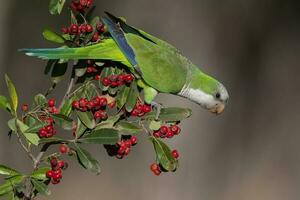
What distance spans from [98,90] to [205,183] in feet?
9.92

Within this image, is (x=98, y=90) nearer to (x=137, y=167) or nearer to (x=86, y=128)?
(x=86, y=128)

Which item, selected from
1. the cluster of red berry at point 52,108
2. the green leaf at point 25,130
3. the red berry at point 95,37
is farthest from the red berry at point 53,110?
the red berry at point 95,37

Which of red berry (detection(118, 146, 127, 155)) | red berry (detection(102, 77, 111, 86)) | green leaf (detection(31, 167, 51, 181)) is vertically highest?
red berry (detection(102, 77, 111, 86))

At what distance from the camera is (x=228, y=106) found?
509cm

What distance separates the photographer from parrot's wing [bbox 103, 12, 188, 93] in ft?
8.27

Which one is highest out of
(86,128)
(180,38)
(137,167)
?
(180,38)

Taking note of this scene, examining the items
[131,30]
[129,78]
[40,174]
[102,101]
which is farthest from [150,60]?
[40,174]

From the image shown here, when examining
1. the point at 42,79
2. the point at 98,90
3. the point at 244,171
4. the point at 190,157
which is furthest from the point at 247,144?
the point at 98,90

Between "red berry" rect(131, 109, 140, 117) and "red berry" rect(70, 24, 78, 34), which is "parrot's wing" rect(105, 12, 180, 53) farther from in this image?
"red berry" rect(131, 109, 140, 117)

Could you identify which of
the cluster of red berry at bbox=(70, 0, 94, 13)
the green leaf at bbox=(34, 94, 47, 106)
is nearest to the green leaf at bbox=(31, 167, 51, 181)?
the green leaf at bbox=(34, 94, 47, 106)

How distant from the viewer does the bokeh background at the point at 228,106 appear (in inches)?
185

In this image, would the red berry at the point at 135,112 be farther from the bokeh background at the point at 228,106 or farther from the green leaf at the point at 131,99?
the bokeh background at the point at 228,106

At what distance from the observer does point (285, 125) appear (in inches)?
211

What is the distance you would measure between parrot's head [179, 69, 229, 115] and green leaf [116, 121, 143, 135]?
767 millimetres
